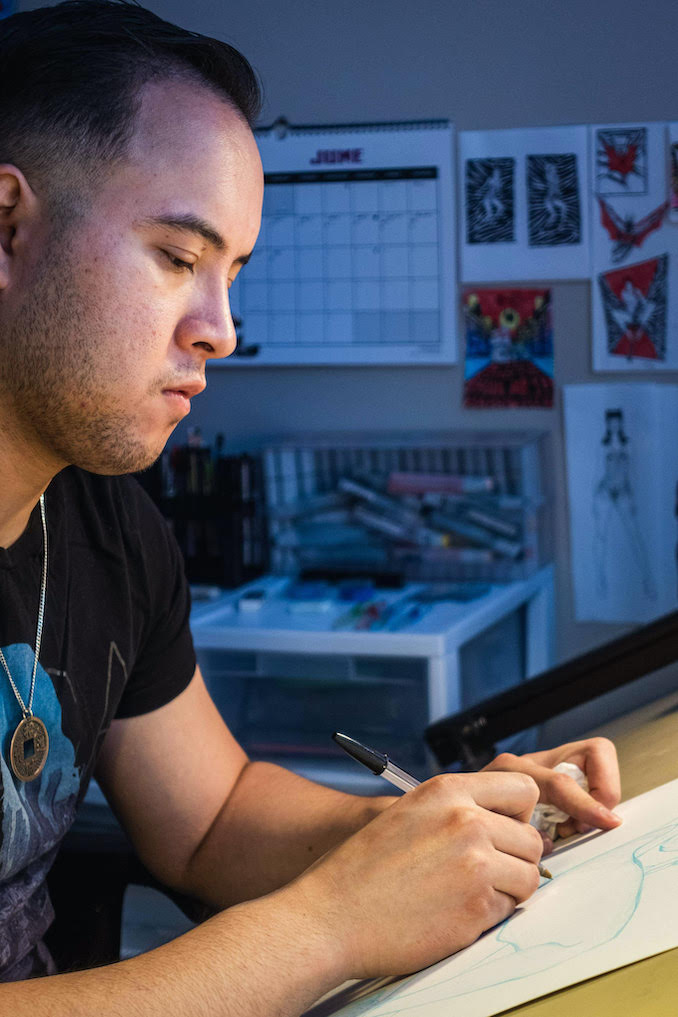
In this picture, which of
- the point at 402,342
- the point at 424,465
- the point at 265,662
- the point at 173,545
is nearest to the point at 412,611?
the point at 265,662

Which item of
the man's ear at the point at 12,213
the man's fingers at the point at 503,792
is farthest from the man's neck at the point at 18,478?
the man's fingers at the point at 503,792

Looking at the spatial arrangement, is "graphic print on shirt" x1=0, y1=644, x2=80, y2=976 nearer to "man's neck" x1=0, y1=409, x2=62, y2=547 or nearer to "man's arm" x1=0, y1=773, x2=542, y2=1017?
"man's neck" x1=0, y1=409, x2=62, y2=547

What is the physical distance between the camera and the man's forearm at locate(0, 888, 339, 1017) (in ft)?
1.83

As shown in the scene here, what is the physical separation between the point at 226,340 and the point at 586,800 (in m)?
0.40

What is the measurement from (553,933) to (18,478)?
0.51 m

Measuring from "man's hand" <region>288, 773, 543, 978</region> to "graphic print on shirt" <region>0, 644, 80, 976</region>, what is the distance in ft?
0.90

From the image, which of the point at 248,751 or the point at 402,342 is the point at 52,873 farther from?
the point at 402,342

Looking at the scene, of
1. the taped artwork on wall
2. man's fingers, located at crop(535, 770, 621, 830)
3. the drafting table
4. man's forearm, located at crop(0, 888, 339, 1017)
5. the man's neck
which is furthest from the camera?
the taped artwork on wall

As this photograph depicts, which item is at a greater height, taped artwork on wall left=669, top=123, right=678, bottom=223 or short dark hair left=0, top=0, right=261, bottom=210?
taped artwork on wall left=669, top=123, right=678, bottom=223

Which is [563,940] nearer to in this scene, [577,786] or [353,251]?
[577,786]

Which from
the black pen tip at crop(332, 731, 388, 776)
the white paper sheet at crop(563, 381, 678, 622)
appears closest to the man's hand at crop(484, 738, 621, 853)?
the black pen tip at crop(332, 731, 388, 776)

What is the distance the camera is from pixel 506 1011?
1.60ft

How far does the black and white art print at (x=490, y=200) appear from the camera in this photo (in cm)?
192

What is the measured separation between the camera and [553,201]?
6.26ft
